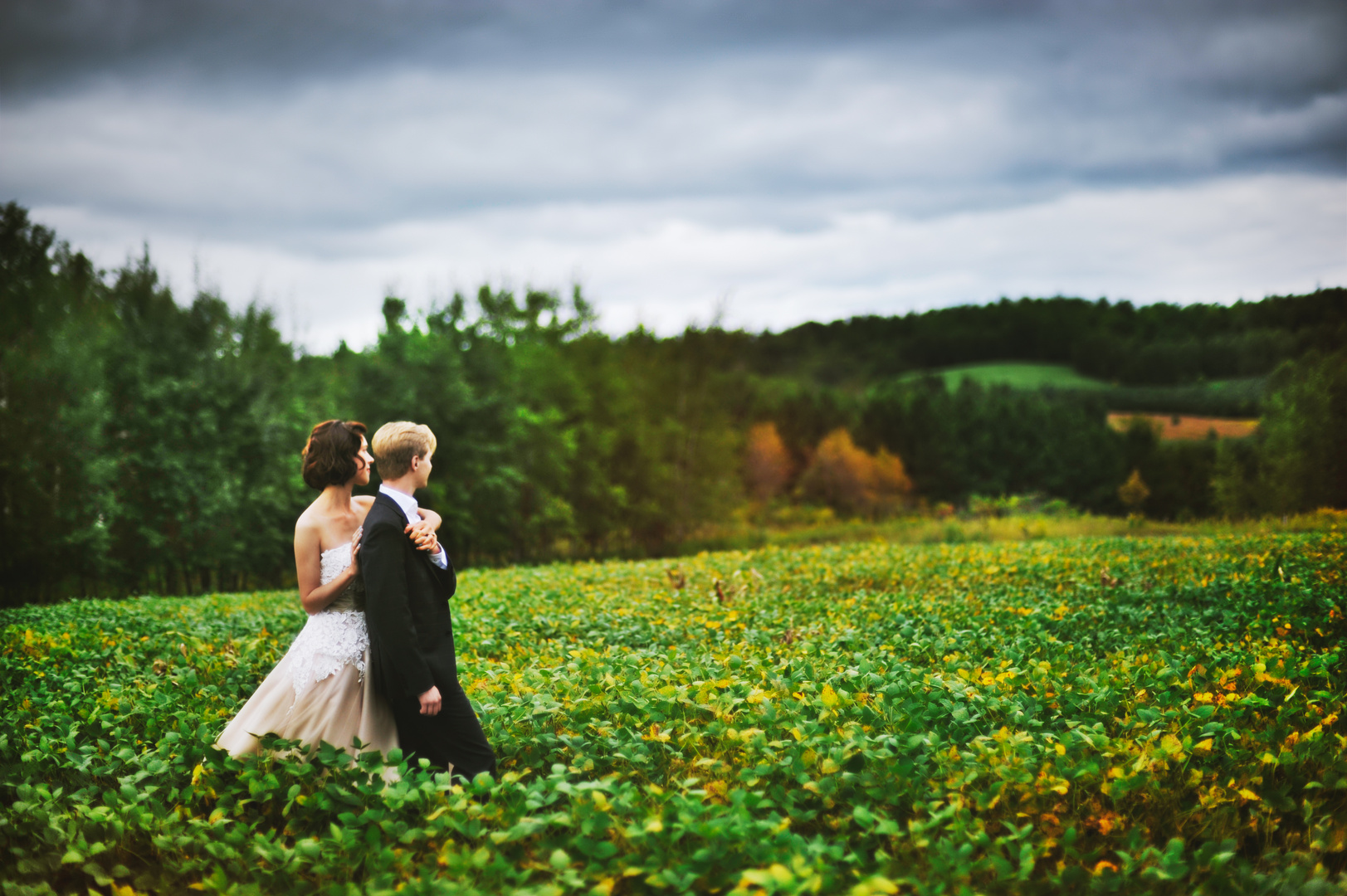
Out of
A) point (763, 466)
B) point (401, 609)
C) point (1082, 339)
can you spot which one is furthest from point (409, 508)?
point (1082, 339)

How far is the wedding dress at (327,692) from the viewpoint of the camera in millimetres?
3879

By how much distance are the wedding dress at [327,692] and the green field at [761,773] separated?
6.6 inches

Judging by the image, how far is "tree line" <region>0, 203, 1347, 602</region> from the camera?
679 inches

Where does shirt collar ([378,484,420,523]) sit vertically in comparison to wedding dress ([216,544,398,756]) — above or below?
above

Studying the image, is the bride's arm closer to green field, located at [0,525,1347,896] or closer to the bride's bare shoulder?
the bride's bare shoulder

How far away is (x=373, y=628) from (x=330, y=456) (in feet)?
3.28

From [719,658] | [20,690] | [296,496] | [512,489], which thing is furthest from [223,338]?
[719,658]

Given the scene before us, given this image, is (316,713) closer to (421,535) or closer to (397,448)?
(421,535)

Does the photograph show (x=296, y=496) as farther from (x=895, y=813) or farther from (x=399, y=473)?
(x=895, y=813)

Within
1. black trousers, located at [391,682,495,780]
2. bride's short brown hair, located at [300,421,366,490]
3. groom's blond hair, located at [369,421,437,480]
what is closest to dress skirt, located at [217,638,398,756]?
black trousers, located at [391,682,495,780]

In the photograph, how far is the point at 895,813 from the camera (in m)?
3.27

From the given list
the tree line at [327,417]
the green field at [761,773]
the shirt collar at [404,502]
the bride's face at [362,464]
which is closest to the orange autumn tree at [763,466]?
the tree line at [327,417]

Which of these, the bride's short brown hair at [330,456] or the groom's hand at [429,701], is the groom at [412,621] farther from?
the bride's short brown hair at [330,456]

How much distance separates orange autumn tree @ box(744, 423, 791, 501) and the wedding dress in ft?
155
